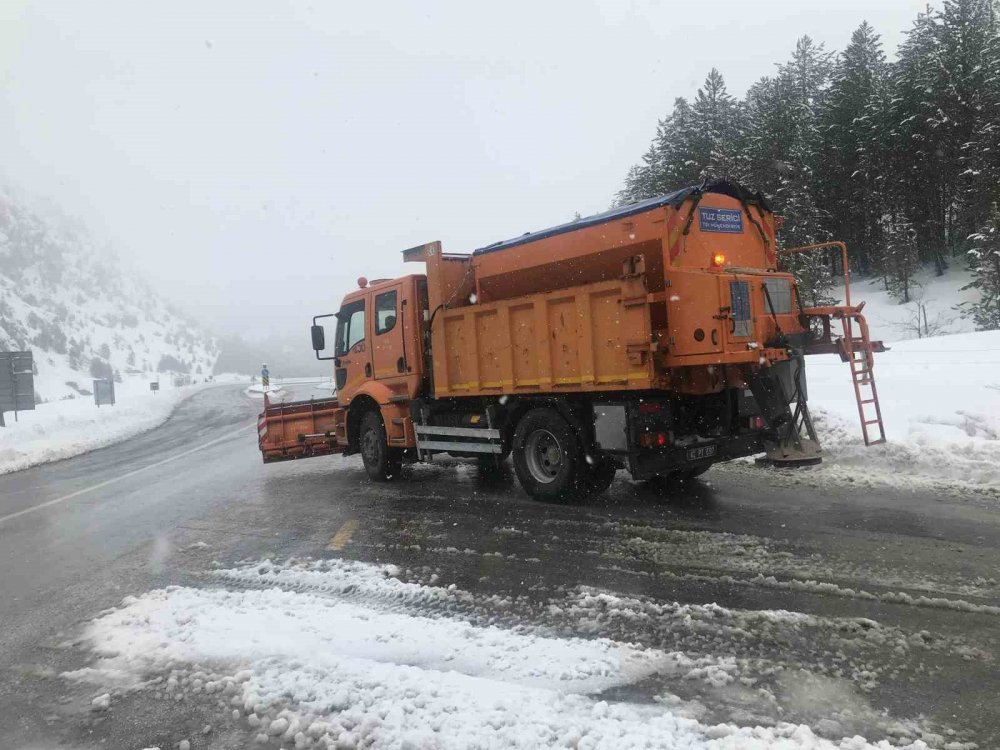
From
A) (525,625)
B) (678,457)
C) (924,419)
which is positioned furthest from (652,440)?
(924,419)

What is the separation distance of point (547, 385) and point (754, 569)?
132 inches

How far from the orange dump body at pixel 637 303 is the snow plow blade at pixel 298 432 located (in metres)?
4.19

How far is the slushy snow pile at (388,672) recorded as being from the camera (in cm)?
308

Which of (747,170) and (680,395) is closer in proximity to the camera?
(680,395)

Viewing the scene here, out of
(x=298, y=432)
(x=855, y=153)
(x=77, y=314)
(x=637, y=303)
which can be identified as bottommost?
(x=298, y=432)

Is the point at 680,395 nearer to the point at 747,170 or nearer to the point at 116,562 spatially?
the point at 116,562

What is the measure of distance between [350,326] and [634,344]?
575 cm

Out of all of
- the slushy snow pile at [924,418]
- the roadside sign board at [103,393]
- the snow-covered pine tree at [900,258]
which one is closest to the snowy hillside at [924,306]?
the snow-covered pine tree at [900,258]

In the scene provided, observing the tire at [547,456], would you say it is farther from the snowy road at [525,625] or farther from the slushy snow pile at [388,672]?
the slushy snow pile at [388,672]

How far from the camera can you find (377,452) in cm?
1058

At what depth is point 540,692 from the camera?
11.3 feet

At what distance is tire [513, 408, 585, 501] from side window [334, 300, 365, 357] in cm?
384

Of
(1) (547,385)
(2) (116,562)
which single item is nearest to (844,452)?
(1) (547,385)

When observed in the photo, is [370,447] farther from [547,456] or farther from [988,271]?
[988,271]
